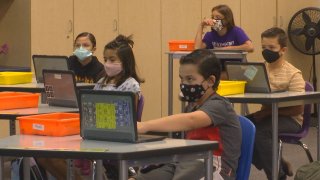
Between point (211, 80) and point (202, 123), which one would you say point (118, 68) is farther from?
point (202, 123)

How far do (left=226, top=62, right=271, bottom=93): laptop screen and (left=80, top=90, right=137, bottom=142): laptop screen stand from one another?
2.02 meters

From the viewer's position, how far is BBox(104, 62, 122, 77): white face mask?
174 inches

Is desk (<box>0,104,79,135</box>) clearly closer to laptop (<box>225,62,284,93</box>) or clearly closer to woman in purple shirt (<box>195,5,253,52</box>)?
laptop (<box>225,62,284,93</box>)

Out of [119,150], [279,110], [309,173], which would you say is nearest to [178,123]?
[119,150]

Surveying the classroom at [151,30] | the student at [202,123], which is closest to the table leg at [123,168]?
the student at [202,123]

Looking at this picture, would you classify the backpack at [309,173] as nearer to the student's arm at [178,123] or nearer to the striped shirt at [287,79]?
the student's arm at [178,123]

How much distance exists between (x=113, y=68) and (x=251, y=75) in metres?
1.03

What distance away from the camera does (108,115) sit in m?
2.96

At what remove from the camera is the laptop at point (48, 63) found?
17.3ft

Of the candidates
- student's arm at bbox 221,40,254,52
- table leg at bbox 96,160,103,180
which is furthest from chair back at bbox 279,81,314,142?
table leg at bbox 96,160,103,180

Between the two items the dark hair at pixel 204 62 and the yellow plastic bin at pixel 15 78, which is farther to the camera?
the yellow plastic bin at pixel 15 78

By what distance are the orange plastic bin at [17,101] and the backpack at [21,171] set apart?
0.32m

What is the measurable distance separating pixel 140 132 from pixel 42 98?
1.96 meters

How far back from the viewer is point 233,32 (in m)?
6.74
